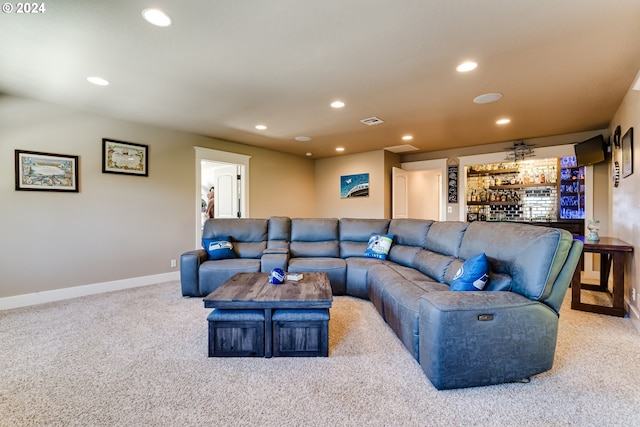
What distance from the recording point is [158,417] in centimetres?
151

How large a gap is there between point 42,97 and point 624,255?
22.1ft

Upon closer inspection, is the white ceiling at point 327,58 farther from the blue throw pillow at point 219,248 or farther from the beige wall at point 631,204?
the blue throw pillow at point 219,248

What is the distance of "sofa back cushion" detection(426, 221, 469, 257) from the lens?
2.84 meters

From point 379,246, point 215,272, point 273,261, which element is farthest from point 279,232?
point 379,246

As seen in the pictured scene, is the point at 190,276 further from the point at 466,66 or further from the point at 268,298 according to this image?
the point at 466,66

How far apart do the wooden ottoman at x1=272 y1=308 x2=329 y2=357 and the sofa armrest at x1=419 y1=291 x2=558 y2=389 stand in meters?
0.74

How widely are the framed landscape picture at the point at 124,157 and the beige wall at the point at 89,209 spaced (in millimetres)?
74

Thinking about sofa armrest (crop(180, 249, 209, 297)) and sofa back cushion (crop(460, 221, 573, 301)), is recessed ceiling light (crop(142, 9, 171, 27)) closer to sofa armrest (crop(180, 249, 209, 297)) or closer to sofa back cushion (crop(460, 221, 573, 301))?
sofa armrest (crop(180, 249, 209, 297))

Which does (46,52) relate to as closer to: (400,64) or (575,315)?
(400,64)

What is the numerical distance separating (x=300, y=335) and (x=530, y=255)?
1705 mm

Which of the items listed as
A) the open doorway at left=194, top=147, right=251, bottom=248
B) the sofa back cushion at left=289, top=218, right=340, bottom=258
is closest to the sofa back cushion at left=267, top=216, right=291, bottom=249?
the sofa back cushion at left=289, top=218, right=340, bottom=258

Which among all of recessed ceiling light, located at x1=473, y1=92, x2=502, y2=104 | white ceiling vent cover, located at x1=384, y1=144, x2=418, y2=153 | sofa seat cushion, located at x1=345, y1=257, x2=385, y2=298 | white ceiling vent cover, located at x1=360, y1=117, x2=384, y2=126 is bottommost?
sofa seat cushion, located at x1=345, y1=257, x2=385, y2=298

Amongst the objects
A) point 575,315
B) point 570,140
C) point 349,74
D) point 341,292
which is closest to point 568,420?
point 575,315

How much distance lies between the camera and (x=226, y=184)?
5.82 meters
